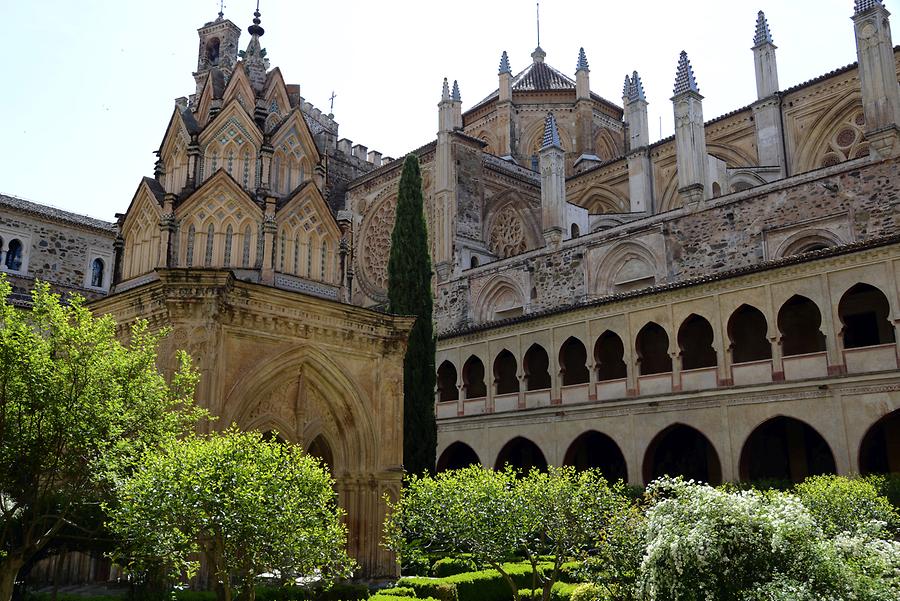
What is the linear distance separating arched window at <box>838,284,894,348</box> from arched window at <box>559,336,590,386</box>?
7971 mm

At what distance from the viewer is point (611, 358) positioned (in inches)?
1017

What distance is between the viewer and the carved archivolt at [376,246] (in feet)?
119

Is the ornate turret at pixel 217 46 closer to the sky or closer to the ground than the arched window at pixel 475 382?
closer to the sky

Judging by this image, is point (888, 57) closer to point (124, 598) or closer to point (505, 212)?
point (505, 212)

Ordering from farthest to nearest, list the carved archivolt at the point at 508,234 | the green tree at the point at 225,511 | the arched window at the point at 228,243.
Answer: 1. the carved archivolt at the point at 508,234
2. the arched window at the point at 228,243
3. the green tree at the point at 225,511

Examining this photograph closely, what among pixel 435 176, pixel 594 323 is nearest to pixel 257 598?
pixel 594 323

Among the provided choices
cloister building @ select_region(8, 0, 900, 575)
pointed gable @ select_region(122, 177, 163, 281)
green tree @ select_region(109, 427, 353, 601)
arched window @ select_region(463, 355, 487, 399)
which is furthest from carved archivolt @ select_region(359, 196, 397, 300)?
green tree @ select_region(109, 427, 353, 601)

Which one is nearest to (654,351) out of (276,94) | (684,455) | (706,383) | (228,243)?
(684,455)

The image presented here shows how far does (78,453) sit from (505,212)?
2757cm

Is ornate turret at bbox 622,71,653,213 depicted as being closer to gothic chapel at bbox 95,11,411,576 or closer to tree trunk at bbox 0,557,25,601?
gothic chapel at bbox 95,11,411,576

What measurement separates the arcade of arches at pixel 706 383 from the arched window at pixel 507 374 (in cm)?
5

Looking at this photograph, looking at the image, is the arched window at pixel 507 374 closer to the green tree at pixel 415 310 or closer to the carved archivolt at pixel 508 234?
the green tree at pixel 415 310

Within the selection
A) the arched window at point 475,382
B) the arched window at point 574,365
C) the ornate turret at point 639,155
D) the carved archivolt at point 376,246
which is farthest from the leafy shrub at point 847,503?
the carved archivolt at point 376,246

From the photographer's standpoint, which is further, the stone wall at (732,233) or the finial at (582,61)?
the finial at (582,61)
